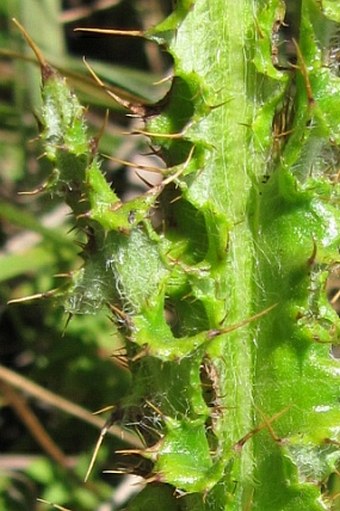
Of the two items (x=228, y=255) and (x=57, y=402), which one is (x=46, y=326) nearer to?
(x=57, y=402)

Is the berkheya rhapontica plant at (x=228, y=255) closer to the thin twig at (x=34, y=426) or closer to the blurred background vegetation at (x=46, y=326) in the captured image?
the blurred background vegetation at (x=46, y=326)

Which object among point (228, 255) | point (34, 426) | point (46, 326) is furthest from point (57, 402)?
point (228, 255)

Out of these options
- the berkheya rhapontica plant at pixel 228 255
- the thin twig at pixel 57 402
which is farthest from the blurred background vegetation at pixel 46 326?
the berkheya rhapontica plant at pixel 228 255

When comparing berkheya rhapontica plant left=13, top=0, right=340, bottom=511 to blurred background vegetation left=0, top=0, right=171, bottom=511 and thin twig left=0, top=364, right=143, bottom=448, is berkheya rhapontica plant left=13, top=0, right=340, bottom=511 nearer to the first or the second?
blurred background vegetation left=0, top=0, right=171, bottom=511

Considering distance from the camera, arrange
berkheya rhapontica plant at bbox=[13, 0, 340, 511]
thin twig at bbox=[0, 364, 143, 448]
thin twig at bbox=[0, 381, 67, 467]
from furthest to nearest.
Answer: thin twig at bbox=[0, 381, 67, 467], thin twig at bbox=[0, 364, 143, 448], berkheya rhapontica plant at bbox=[13, 0, 340, 511]

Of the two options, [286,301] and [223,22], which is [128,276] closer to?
[286,301]

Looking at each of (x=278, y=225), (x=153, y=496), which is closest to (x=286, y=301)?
(x=278, y=225)

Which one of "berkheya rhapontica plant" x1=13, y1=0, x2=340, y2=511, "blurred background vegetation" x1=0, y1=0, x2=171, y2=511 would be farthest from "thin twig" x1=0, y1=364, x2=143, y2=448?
"berkheya rhapontica plant" x1=13, y1=0, x2=340, y2=511
